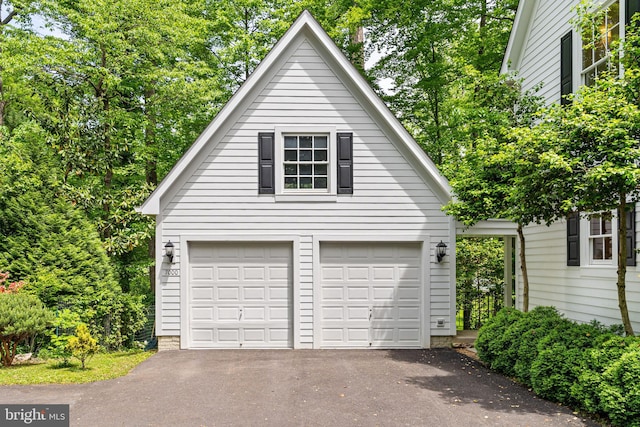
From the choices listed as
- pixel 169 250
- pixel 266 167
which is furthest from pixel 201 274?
pixel 266 167

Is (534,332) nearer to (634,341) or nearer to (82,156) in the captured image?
(634,341)

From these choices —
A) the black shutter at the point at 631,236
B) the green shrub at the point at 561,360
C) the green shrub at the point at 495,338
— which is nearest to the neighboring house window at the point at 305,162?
the green shrub at the point at 495,338

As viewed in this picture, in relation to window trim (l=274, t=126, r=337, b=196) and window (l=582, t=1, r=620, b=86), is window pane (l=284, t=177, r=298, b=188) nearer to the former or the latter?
window trim (l=274, t=126, r=337, b=196)

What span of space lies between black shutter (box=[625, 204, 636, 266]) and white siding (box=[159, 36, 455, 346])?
11.6 feet

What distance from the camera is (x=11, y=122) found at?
17.5 meters

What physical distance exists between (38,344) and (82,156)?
16.9 ft

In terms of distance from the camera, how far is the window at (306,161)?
9812 millimetres

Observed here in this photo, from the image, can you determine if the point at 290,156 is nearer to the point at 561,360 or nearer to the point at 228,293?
the point at 228,293

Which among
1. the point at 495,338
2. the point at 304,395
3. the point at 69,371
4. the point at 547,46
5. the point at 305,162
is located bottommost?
the point at 69,371

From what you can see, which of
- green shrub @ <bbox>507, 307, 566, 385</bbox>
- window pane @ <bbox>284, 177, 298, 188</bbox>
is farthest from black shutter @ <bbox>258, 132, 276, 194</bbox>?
green shrub @ <bbox>507, 307, 566, 385</bbox>

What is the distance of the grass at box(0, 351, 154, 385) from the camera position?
23.4 ft

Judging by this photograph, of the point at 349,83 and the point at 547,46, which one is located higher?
the point at 547,46

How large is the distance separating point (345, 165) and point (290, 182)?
1282 mm

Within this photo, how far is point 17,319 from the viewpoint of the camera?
793cm
